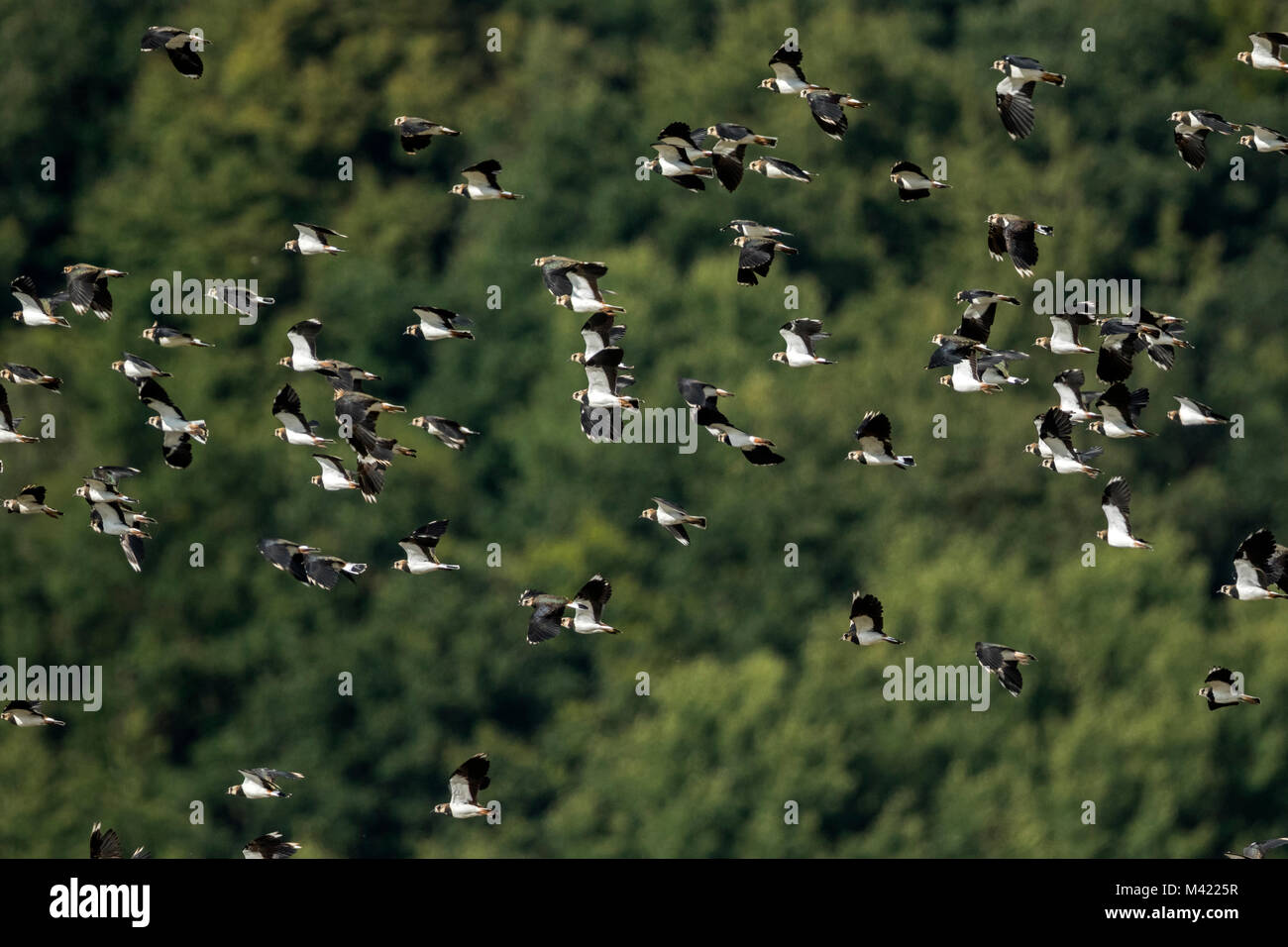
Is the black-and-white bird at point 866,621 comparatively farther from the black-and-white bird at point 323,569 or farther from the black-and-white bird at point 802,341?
the black-and-white bird at point 323,569

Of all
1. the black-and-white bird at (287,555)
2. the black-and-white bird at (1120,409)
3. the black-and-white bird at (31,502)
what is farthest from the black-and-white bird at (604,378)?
the black-and-white bird at (31,502)

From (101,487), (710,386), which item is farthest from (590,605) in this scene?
(101,487)

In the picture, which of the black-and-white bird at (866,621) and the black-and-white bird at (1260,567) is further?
the black-and-white bird at (866,621)

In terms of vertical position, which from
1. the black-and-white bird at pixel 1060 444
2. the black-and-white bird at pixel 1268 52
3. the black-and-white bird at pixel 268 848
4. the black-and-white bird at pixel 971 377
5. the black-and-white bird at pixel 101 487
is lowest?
the black-and-white bird at pixel 268 848

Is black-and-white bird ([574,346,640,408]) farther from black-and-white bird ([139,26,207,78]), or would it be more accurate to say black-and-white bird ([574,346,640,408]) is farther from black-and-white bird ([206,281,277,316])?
black-and-white bird ([206,281,277,316])

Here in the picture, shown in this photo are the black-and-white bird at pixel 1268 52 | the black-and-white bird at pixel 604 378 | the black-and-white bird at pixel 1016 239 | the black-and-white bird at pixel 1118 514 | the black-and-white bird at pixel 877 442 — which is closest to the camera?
the black-and-white bird at pixel 1016 239

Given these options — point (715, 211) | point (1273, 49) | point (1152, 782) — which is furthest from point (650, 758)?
point (1273, 49)

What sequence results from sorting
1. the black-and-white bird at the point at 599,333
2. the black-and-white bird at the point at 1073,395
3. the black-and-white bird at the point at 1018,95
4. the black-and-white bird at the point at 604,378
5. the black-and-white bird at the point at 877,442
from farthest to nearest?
the black-and-white bird at the point at 604,378
the black-and-white bird at the point at 599,333
the black-and-white bird at the point at 1073,395
the black-and-white bird at the point at 1018,95
the black-and-white bird at the point at 877,442
